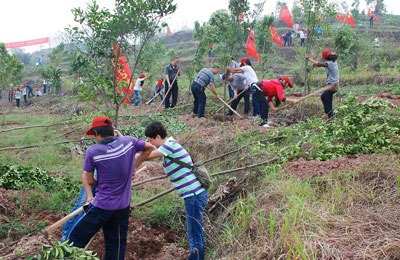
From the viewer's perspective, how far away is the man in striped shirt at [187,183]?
3.24 m

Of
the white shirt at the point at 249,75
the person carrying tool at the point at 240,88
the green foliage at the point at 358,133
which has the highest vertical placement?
the white shirt at the point at 249,75

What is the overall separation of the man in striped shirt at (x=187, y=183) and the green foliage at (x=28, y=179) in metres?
2.62

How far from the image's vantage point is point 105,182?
9.47 feet

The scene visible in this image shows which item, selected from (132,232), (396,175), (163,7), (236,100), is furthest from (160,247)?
(236,100)

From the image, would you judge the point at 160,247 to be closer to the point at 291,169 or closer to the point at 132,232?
the point at 132,232

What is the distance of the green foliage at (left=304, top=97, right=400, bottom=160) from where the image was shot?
4.75 metres

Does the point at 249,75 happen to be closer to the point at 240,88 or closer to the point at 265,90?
the point at 240,88

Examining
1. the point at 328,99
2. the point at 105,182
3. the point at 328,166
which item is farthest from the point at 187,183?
the point at 328,99

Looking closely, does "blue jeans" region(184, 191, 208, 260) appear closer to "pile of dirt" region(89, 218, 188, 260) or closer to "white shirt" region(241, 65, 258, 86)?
"pile of dirt" region(89, 218, 188, 260)

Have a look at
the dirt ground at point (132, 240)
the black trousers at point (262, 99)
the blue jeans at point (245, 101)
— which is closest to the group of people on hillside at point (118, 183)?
the dirt ground at point (132, 240)

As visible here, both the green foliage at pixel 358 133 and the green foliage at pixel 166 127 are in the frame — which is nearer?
the green foliage at pixel 358 133

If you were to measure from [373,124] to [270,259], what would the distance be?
11.2ft

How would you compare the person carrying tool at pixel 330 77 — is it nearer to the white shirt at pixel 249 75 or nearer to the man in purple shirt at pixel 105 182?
the white shirt at pixel 249 75

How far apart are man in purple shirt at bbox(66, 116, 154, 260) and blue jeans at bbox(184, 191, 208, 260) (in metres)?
0.64
